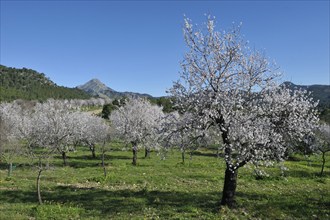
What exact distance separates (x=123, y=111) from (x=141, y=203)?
1236 inches

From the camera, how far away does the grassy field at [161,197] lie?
1877 centimetres

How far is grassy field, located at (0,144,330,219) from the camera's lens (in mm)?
18766

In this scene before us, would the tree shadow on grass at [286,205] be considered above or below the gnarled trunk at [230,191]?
below

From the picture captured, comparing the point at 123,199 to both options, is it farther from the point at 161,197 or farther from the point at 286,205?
the point at 286,205

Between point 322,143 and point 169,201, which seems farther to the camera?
point 322,143

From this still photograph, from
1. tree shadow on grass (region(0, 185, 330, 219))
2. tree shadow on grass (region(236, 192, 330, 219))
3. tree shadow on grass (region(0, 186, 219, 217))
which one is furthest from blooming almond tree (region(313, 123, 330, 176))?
tree shadow on grass (region(0, 186, 219, 217))

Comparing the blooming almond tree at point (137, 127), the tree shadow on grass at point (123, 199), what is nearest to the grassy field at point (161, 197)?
the tree shadow on grass at point (123, 199)

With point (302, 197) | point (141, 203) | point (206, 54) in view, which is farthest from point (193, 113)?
point (302, 197)

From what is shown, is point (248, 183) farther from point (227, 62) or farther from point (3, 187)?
point (3, 187)

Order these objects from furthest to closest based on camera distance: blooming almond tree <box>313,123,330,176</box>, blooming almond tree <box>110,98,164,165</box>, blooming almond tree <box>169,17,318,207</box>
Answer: blooming almond tree <box>110,98,164,165</box> < blooming almond tree <box>313,123,330,176</box> < blooming almond tree <box>169,17,318,207</box>

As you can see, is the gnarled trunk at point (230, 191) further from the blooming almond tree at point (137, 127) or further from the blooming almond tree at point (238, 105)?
the blooming almond tree at point (137, 127)

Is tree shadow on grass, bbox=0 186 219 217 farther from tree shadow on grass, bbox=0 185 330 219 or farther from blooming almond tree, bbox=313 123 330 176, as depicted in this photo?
blooming almond tree, bbox=313 123 330 176

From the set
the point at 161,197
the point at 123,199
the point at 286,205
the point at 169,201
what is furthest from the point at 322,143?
the point at 123,199

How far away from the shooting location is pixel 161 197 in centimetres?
2328
